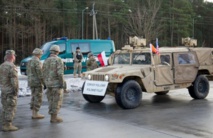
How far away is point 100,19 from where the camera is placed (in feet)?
201

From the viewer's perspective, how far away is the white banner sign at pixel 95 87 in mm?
9641

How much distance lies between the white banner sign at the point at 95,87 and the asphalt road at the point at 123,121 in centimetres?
45

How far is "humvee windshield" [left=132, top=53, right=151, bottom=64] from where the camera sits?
10492mm

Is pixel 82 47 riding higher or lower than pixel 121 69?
higher

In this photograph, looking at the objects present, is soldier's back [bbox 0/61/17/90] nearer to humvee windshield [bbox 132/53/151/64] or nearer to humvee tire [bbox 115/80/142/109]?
humvee tire [bbox 115/80/142/109]

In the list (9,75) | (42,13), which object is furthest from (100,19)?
(9,75)

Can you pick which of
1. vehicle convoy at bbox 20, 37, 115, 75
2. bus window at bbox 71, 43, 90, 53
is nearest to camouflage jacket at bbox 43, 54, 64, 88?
vehicle convoy at bbox 20, 37, 115, 75

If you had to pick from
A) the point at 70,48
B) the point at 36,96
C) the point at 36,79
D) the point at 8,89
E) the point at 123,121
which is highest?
the point at 70,48

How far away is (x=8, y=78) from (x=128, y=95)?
367 centimetres

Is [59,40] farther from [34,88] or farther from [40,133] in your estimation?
[40,133]

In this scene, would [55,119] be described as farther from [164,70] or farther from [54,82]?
[164,70]

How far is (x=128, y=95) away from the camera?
9742mm

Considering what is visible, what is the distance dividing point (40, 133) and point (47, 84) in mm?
1395

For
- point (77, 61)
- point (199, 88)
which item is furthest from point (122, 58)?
point (77, 61)
